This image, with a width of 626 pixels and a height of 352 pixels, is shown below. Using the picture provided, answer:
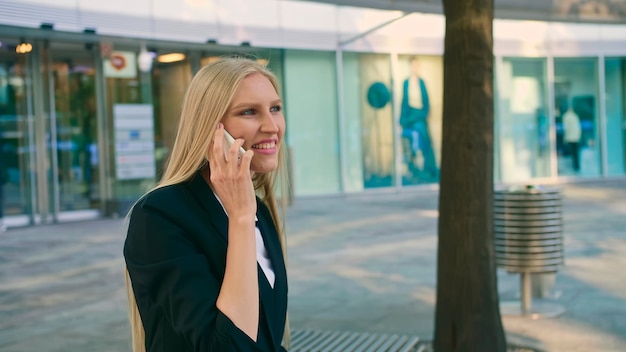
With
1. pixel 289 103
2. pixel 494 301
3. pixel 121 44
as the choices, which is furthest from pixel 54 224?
pixel 494 301

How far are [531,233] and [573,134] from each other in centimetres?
1964

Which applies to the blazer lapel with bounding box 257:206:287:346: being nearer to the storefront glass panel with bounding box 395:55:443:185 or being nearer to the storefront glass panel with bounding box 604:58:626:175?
the storefront glass panel with bounding box 395:55:443:185

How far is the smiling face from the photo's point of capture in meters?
1.89

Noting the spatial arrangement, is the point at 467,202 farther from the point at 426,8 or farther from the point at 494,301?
the point at 426,8

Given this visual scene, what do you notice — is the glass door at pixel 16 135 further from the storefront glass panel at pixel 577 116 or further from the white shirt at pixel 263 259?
the storefront glass panel at pixel 577 116

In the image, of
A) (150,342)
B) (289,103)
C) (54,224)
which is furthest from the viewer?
(289,103)

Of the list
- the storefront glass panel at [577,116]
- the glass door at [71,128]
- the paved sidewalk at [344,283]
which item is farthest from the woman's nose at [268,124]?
the storefront glass panel at [577,116]

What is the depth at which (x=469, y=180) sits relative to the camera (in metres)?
5.14

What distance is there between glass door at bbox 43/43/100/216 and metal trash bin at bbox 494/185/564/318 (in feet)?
40.9

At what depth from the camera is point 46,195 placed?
16750 millimetres

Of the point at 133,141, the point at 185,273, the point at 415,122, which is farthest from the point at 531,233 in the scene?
the point at 415,122

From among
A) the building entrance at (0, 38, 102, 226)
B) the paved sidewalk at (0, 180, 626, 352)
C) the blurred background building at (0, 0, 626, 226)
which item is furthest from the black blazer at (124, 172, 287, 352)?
the building entrance at (0, 38, 102, 226)

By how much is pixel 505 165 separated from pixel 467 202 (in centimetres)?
2042

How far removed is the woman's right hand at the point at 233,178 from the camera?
1730mm
